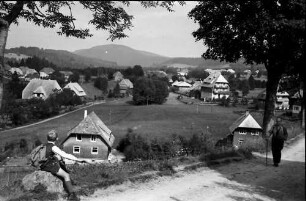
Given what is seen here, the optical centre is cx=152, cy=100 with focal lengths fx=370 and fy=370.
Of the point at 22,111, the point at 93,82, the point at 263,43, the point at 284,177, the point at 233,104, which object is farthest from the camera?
the point at 93,82

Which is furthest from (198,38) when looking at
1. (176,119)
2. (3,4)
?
(176,119)

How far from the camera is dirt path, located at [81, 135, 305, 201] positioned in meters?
8.71

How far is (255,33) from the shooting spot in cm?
1388

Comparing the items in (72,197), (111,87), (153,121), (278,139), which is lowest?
(153,121)

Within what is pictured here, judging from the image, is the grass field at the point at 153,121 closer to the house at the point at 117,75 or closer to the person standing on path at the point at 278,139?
the person standing on path at the point at 278,139

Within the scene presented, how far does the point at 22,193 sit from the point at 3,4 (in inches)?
181

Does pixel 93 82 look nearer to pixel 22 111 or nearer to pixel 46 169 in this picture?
pixel 22 111

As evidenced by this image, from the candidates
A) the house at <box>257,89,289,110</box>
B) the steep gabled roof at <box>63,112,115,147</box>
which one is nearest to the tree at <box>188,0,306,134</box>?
the steep gabled roof at <box>63,112,115,147</box>

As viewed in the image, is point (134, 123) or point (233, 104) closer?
point (134, 123)

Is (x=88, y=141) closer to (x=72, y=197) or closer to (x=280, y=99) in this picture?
(x=72, y=197)

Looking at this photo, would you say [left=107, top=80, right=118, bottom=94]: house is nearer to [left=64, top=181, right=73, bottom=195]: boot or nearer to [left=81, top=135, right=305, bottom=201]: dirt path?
[left=81, top=135, right=305, bottom=201]: dirt path

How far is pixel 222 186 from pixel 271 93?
27.6 ft

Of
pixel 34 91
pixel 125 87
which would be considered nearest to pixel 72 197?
pixel 34 91

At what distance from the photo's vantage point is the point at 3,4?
9117 mm
